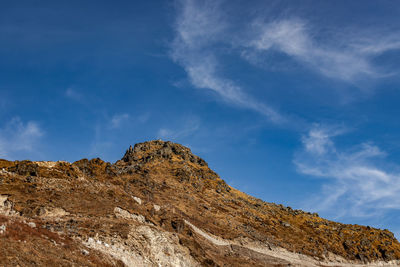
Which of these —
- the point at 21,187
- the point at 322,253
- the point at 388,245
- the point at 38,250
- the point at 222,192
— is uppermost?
the point at 222,192

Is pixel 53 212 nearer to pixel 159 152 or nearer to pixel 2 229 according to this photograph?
pixel 2 229

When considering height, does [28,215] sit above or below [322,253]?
below

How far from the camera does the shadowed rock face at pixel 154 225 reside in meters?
37.4

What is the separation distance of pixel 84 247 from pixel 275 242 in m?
75.2

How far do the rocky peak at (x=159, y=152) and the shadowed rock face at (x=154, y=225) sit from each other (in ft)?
5.78

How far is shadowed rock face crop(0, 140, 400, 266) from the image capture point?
123 ft

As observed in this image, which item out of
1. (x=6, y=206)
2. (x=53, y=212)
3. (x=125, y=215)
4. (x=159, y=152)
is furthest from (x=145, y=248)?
(x=159, y=152)

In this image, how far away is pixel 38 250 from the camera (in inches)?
1209

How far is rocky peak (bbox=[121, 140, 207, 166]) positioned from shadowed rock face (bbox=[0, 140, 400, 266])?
176cm

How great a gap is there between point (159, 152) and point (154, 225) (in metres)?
105

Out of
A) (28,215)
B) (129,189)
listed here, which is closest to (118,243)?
(28,215)

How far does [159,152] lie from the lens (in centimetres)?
16650

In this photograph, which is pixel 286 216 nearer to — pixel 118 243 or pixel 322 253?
pixel 322 253

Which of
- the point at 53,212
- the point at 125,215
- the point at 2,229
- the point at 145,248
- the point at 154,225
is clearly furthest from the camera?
the point at 154,225
